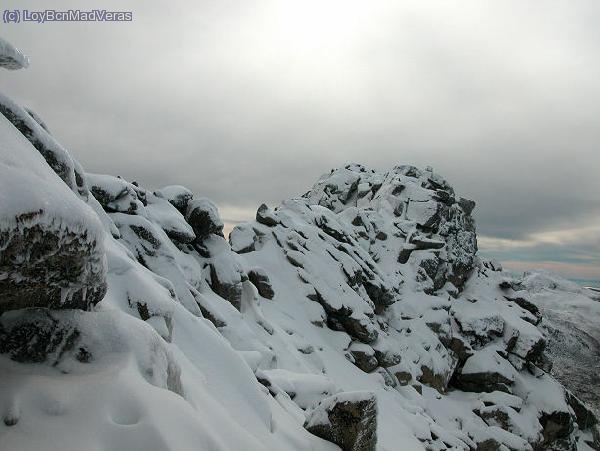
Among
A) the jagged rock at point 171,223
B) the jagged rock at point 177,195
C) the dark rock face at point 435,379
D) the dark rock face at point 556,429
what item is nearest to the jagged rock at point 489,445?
the dark rock face at point 435,379

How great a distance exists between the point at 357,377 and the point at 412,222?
3038cm

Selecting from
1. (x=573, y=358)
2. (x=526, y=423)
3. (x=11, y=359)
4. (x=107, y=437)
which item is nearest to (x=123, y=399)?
(x=107, y=437)

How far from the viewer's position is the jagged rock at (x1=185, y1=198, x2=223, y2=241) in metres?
21.2

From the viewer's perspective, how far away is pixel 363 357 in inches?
1131

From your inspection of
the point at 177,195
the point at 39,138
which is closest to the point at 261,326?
the point at 177,195

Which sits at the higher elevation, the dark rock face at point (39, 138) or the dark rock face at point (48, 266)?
the dark rock face at point (39, 138)

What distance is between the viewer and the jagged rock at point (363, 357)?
28516mm

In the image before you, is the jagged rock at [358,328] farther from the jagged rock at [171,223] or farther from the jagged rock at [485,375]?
the jagged rock at [171,223]

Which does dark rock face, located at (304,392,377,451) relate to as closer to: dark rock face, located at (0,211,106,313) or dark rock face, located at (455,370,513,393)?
dark rock face, located at (0,211,106,313)

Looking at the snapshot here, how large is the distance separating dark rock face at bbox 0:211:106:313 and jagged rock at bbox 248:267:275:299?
66.0ft

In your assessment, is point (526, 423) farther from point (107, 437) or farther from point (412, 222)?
point (107, 437)

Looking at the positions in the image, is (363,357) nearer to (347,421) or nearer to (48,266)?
(347,421)

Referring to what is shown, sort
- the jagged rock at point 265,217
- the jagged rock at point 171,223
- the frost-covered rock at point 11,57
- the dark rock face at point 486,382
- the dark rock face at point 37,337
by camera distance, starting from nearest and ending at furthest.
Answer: the dark rock face at point 37,337, the frost-covered rock at point 11,57, the jagged rock at point 171,223, the jagged rock at point 265,217, the dark rock face at point 486,382

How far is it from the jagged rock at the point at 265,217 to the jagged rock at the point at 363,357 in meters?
12.1
